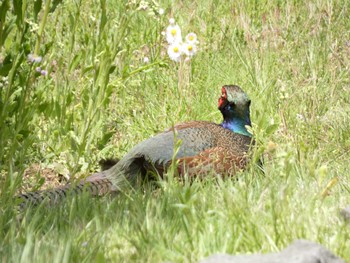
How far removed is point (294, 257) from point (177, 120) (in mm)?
3621

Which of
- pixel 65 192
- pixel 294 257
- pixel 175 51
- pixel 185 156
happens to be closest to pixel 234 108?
pixel 175 51

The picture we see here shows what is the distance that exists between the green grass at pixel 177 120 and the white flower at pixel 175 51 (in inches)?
3.2

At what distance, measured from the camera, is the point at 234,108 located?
550 centimetres

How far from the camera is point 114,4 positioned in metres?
7.83

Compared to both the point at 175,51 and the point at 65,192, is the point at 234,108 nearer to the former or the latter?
the point at 175,51

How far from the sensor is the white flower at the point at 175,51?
531 cm

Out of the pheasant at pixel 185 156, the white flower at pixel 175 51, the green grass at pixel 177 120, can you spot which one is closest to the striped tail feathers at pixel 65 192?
the pheasant at pixel 185 156

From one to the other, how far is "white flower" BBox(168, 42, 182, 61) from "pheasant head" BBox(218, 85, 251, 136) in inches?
15.8

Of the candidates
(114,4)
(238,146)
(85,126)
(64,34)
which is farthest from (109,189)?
(114,4)

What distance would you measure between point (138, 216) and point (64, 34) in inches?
166

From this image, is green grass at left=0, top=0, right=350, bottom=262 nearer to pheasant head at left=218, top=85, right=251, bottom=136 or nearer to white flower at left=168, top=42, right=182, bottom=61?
white flower at left=168, top=42, right=182, bottom=61

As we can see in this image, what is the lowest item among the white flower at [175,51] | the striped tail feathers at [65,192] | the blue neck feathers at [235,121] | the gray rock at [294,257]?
the striped tail feathers at [65,192]

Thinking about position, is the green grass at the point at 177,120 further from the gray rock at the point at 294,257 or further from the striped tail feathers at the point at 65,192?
the gray rock at the point at 294,257

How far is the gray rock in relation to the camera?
2500 millimetres
